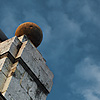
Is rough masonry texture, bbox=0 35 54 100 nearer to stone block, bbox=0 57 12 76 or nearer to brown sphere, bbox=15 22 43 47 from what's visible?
stone block, bbox=0 57 12 76

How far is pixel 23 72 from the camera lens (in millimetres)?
4184

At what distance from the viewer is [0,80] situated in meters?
3.86

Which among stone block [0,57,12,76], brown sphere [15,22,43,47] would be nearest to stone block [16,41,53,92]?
stone block [0,57,12,76]

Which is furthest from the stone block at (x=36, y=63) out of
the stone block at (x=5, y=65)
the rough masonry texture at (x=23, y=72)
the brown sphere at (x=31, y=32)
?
the brown sphere at (x=31, y=32)

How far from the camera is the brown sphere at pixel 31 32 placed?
5.08m

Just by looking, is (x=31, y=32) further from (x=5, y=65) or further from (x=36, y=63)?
(x=5, y=65)

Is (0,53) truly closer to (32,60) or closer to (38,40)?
(32,60)

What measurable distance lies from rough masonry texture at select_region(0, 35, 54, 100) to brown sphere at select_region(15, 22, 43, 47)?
0.26 metres

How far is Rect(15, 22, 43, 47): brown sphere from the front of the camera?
5.08 meters

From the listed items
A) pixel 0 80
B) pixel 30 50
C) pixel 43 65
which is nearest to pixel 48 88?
pixel 43 65

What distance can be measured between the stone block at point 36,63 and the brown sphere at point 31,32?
0.43 m

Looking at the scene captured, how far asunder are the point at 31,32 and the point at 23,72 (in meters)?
1.14

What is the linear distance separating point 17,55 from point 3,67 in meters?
0.38

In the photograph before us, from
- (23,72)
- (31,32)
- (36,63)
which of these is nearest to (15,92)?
(23,72)
